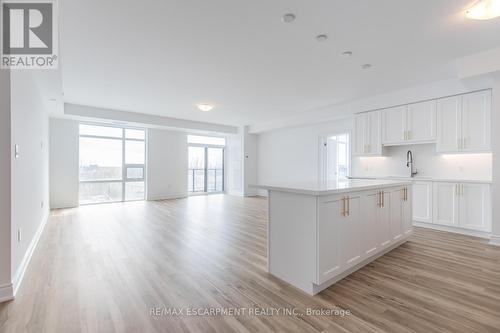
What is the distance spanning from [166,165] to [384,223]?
23.8 ft

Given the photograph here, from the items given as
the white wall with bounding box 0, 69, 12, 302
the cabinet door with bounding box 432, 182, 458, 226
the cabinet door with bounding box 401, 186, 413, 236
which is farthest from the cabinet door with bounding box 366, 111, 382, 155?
the white wall with bounding box 0, 69, 12, 302

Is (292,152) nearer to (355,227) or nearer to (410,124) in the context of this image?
(410,124)

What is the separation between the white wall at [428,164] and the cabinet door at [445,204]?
500mm

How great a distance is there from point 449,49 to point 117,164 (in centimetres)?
843

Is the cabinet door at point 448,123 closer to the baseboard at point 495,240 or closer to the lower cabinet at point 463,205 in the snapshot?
the lower cabinet at point 463,205

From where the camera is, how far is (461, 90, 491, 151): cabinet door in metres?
3.99

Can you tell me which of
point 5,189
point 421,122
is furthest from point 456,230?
point 5,189

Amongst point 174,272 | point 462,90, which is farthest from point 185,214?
point 462,90

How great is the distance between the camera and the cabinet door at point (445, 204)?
14.0ft

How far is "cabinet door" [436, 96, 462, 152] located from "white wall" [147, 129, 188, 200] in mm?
7516

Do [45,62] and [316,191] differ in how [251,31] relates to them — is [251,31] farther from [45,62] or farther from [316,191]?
[45,62]

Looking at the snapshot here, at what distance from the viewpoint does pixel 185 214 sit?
229 inches

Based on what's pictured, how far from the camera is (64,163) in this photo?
6660 millimetres

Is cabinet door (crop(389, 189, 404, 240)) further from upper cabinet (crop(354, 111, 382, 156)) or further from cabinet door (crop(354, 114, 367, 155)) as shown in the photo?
cabinet door (crop(354, 114, 367, 155))
